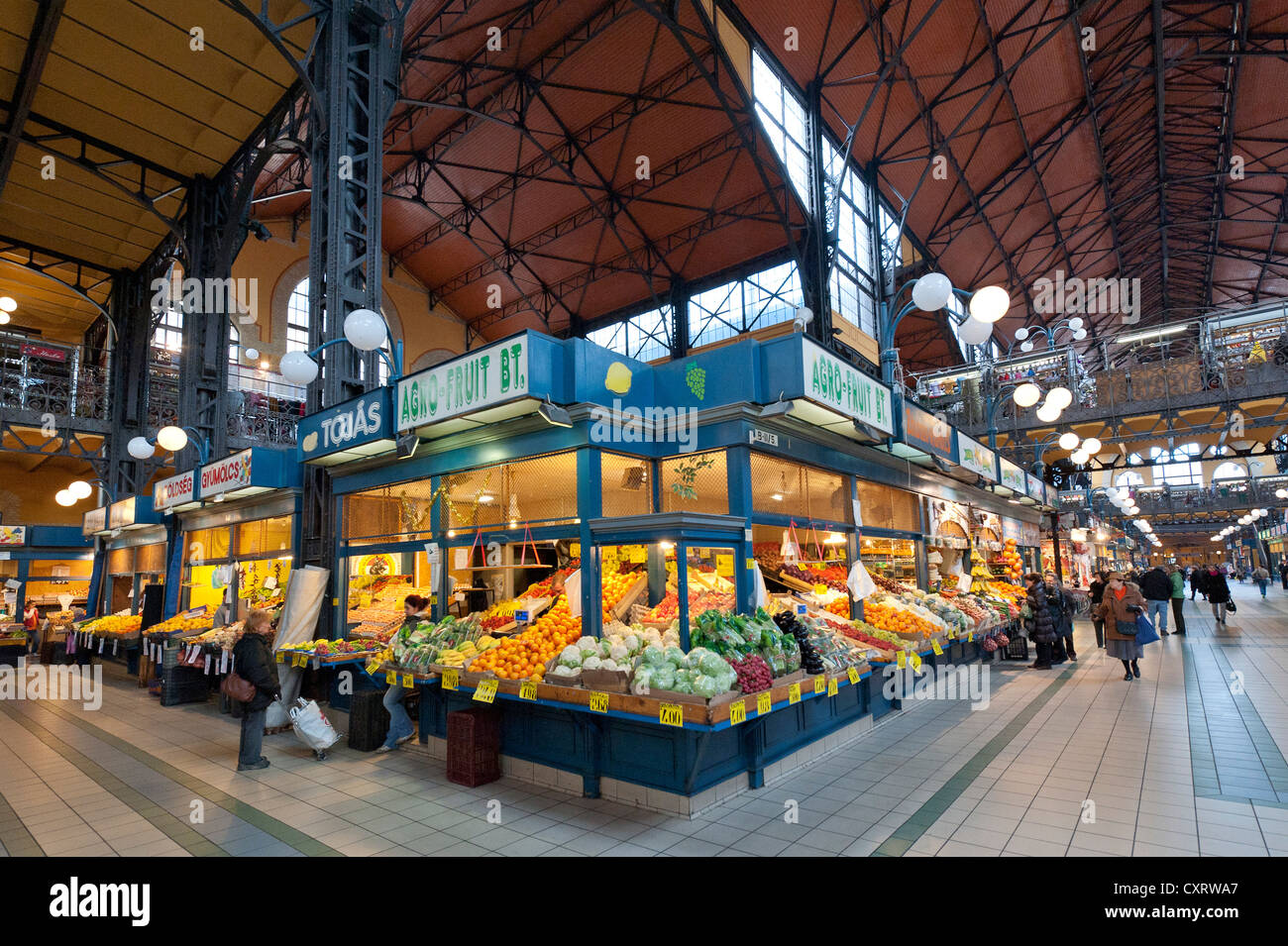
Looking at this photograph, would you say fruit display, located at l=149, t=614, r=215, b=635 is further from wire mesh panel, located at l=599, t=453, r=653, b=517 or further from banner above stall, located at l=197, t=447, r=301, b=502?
wire mesh panel, located at l=599, t=453, r=653, b=517

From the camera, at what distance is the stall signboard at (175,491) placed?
37.7 ft

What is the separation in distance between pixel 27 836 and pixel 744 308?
19.1 m

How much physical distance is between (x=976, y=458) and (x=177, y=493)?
1396 centimetres

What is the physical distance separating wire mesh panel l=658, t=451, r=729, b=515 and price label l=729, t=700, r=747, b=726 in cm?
254

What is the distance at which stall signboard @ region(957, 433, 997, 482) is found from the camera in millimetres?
11023

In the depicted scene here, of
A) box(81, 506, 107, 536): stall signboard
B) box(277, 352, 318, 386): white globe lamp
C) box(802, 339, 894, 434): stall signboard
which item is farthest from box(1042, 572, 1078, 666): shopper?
box(81, 506, 107, 536): stall signboard

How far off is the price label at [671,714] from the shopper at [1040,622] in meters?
9.06

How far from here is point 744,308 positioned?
67.6 ft

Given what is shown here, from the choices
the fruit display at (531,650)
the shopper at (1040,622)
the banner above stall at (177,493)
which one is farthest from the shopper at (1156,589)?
the banner above stall at (177,493)

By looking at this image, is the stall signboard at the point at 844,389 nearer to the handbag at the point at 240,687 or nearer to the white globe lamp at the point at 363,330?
the white globe lamp at the point at 363,330

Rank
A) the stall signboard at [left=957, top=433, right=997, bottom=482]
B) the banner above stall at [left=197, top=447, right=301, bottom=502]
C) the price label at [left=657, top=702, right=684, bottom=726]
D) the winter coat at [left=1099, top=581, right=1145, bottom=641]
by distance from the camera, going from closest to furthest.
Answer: the price label at [left=657, top=702, right=684, bottom=726], the banner above stall at [left=197, top=447, right=301, bottom=502], the winter coat at [left=1099, top=581, right=1145, bottom=641], the stall signboard at [left=957, top=433, right=997, bottom=482]

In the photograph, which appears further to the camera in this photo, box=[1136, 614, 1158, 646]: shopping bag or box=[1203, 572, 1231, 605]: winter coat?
box=[1203, 572, 1231, 605]: winter coat

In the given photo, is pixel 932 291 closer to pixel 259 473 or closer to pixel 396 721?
pixel 396 721
